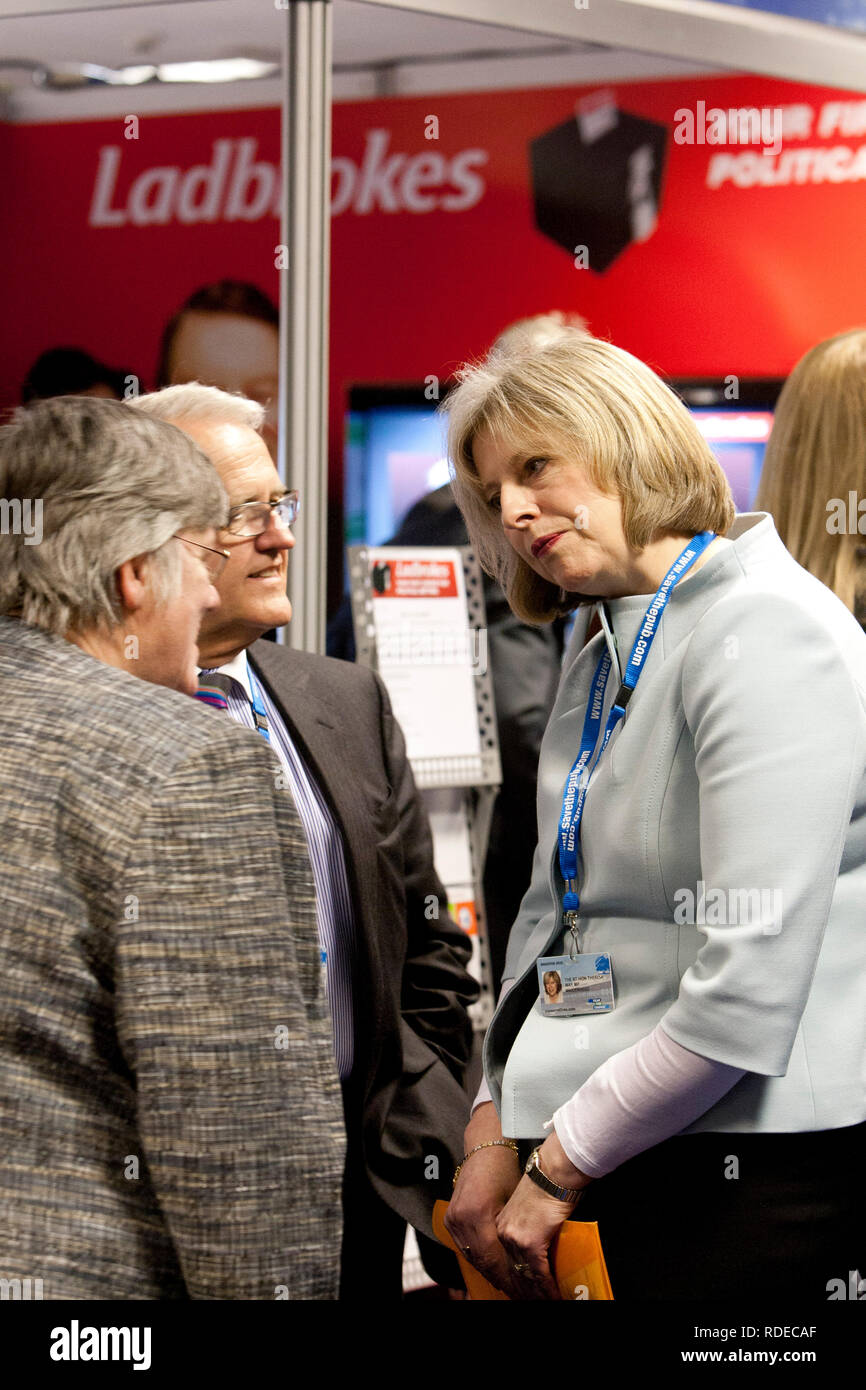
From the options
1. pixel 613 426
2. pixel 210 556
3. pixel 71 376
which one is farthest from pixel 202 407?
pixel 71 376

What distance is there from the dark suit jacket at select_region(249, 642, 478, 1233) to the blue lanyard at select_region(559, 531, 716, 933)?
22.8 inches

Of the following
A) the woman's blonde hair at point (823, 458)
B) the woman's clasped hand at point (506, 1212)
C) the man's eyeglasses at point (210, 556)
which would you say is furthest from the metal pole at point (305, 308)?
the woman's clasped hand at point (506, 1212)

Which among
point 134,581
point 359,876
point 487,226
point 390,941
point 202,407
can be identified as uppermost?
point 487,226

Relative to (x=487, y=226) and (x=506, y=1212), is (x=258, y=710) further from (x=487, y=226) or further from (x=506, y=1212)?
(x=487, y=226)

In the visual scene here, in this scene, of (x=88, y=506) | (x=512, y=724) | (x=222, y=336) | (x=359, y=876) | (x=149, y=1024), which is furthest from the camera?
(x=222, y=336)

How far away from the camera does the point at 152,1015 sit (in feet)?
4.02

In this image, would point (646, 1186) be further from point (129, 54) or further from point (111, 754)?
point (129, 54)

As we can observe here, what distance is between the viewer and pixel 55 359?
4.81m

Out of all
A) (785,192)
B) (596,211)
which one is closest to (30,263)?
(596,211)

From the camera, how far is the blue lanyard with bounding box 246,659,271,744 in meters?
2.22

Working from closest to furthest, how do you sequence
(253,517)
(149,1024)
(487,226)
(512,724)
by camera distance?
(149,1024) → (253,517) → (512,724) → (487,226)

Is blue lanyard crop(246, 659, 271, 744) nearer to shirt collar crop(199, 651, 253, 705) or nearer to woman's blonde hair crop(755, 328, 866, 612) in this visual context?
shirt collar crop(199, 651, 253, 705)

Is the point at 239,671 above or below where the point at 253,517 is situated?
below

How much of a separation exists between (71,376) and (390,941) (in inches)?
128
